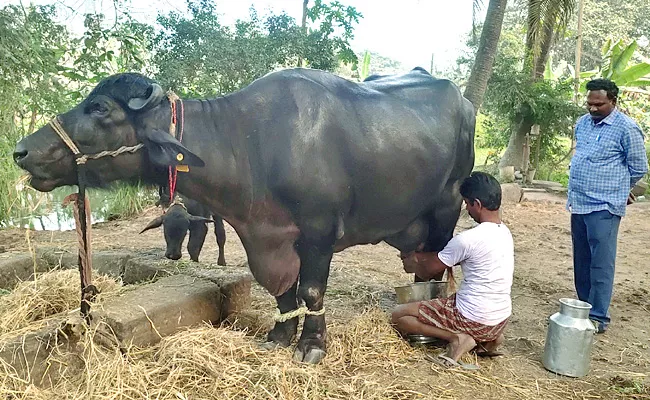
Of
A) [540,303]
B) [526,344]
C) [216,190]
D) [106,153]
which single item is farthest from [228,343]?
[540,303]

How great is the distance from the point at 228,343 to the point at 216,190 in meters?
0.85

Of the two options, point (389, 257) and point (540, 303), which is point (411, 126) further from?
point (389, 257)

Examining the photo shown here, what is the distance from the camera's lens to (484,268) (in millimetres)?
3320

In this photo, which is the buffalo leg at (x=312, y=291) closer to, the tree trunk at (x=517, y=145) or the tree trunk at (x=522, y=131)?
the tree trunk at (x=522, y=131)

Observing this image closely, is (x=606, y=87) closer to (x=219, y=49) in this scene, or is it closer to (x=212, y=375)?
(x=212, y=375)

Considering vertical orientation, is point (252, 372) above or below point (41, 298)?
below

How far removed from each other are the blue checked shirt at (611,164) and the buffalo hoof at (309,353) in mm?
2249

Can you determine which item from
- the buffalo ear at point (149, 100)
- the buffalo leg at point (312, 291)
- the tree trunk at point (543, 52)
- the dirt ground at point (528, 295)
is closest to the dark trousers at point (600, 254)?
the dirt ground at point (528, 295)

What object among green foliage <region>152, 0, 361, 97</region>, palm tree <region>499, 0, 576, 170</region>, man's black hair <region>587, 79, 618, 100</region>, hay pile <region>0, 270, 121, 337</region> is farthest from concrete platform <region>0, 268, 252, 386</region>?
palm tree <region>499, 0, 576, 170</region>

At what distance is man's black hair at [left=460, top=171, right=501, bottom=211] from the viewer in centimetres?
331

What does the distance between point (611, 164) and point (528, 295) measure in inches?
60.3

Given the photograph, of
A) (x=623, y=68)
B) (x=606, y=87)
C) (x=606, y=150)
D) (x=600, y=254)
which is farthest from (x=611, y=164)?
(x=623, y=68)

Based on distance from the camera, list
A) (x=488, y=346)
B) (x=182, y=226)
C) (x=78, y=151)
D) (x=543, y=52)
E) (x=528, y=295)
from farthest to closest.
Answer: (x=543, y=52) → (x=528, y=295) → (x=182, y=226) → (x=488, y=346) → (x=78, y=151)

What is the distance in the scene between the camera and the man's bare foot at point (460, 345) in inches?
132
